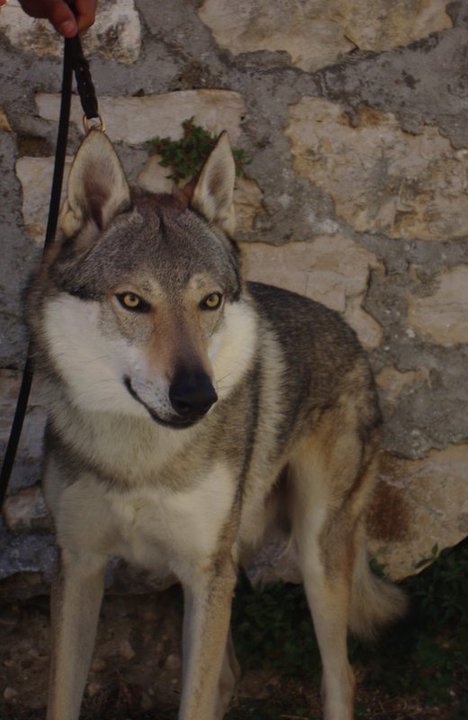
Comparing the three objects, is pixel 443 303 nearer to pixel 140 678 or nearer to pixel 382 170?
pixel 382 170

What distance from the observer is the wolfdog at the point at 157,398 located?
284 cm

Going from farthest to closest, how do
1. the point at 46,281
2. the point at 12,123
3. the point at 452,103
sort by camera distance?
the point at 452,103 < the point at 12,123 < the point at 46,281

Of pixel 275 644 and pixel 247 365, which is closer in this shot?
pixel 247 365

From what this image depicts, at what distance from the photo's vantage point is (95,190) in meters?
3.04

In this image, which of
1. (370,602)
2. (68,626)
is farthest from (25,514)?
(370,602)

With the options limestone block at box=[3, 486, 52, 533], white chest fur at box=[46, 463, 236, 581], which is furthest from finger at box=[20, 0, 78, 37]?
limestone block at box=[3, 486, 52, 533]

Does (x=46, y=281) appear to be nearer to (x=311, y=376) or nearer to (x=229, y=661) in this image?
(x=311, y=376)

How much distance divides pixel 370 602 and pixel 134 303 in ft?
5.61

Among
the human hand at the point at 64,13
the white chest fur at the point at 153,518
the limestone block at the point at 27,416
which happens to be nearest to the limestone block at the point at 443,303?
the white chest fur at the point at 153,518

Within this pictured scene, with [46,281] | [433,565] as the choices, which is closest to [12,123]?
[46,281]

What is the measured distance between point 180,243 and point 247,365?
1.48ft

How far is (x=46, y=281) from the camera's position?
3.06m

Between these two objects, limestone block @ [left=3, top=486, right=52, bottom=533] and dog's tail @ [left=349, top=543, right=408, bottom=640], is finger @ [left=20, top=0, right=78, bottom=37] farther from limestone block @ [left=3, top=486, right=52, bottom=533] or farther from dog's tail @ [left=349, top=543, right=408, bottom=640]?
dog's tail @ [left=349, top=543, right=408, bottom=640]

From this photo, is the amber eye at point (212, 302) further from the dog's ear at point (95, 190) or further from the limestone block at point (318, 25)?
the limestone block at point (318, 25)
